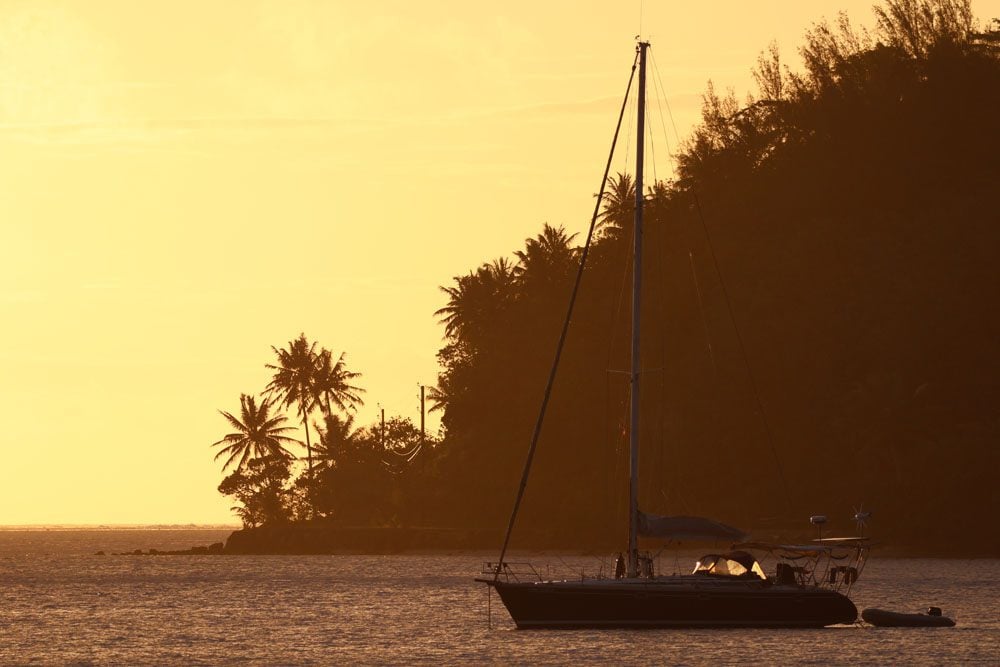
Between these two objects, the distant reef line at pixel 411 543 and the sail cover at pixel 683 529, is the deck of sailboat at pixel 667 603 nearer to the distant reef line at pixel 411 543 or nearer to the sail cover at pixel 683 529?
the sail cover at pixel 683 529

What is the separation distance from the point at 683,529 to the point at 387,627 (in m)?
14.9

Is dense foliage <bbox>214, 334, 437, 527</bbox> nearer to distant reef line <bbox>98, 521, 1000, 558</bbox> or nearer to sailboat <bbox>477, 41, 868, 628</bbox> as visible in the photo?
distant reef line <bbox>98, 521, 1000, 558</bbox>

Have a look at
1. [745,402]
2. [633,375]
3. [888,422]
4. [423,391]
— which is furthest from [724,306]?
[633,375]

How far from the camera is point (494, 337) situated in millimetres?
128250

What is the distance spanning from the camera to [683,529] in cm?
4806

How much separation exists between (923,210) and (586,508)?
32146mm

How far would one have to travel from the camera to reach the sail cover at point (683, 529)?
47406 millimetres

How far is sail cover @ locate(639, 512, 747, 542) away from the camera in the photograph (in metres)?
47.4

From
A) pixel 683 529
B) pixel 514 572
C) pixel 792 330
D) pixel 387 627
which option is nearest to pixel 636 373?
pixel 683 529

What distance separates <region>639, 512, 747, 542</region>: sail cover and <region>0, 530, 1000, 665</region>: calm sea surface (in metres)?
3.01

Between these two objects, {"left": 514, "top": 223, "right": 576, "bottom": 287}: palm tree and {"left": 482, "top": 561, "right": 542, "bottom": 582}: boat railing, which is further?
{"left": 514, "top": 223, "right": 576, "bottom": 287}: palm tree

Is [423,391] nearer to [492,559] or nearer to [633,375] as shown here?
[492,559]

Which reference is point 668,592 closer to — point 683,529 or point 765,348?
point 683,529

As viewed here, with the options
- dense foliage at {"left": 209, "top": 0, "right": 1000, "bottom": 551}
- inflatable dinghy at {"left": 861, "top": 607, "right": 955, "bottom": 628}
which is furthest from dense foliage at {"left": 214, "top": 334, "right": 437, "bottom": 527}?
inflatable dinghy at {"left": 861, "top": 607, "right": 955, "bottom": 628}
